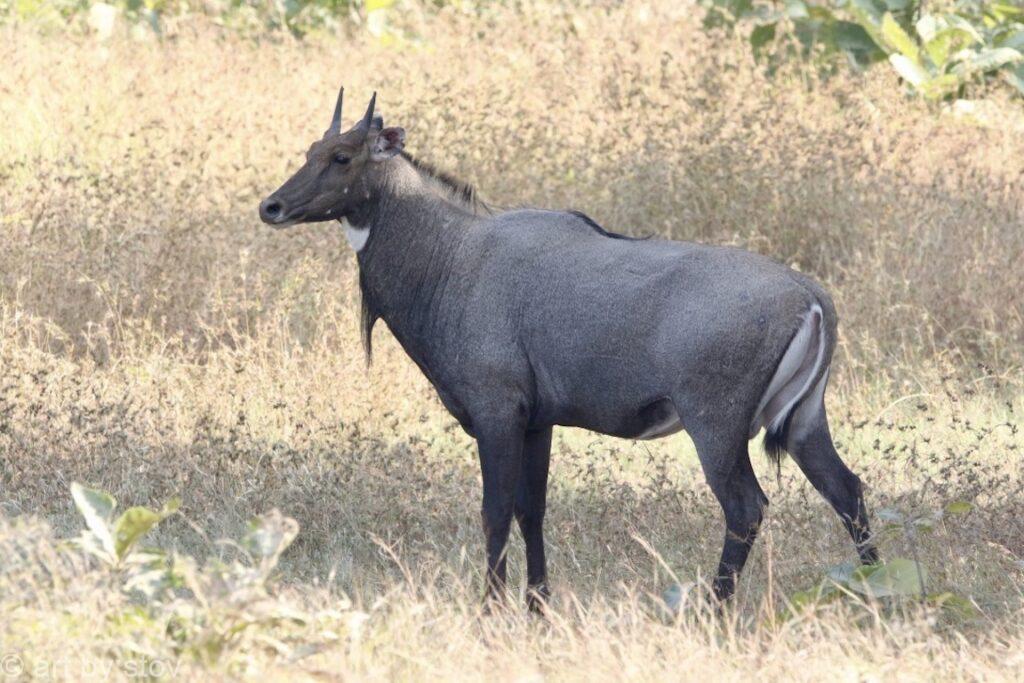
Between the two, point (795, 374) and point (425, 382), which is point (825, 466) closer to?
point (795, 374)

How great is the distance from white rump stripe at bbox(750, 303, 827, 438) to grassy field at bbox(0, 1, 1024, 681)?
0.52 metres

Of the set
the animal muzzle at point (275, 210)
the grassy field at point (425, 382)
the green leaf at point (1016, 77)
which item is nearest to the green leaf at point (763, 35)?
the grassy field at point (425, 382)

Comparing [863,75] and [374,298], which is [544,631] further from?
[863,75]

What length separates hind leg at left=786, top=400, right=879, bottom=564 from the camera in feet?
19.4

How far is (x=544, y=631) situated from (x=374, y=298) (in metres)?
1.62

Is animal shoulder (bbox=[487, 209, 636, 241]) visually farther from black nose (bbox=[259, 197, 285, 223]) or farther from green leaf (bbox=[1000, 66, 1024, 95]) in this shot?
green leaf (bbox=[1000, 66, 1024, 95])

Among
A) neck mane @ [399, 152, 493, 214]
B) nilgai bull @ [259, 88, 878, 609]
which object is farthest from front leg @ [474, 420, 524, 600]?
neck mane @ [399, 152, 493, 214]

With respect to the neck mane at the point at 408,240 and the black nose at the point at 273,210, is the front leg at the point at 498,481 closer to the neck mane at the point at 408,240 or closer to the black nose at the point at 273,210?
the neck mane at the point at 408,240

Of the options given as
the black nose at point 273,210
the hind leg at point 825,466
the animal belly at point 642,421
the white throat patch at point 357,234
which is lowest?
the hind leg at point 825,466

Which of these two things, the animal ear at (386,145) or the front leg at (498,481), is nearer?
the front leg at (498,481)

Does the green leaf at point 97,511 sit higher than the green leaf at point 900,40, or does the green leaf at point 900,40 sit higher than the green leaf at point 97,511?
the green leaf at point 900,40

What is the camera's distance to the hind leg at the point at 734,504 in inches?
222

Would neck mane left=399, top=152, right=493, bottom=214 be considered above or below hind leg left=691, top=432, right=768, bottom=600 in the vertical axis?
above

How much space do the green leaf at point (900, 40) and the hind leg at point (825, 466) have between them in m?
7.54
